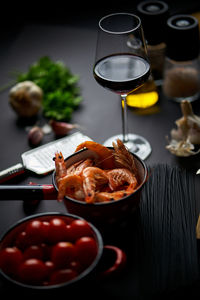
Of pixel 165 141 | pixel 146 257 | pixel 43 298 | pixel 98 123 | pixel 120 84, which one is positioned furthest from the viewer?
pixel 98 123

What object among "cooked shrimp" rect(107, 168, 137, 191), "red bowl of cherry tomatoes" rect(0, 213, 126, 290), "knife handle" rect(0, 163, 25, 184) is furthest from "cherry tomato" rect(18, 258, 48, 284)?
"knife handle" rect(0, 163, 25, 184)

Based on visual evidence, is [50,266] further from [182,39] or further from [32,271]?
[182,39]

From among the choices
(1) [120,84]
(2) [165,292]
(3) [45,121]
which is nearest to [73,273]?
(2) [165,292]

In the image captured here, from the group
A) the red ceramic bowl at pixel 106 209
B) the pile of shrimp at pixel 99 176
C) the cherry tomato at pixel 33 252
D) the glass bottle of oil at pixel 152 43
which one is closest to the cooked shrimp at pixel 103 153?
the pile of shrimp at pixel 99 176

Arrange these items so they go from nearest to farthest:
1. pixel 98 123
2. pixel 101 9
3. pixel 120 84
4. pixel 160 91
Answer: pixel 120 84, pixel 98 123, pixel 160 91, pixel 101 9

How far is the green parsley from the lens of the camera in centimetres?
155

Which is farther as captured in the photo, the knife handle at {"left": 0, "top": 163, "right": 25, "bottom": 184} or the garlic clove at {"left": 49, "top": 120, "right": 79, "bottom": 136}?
the garlic clove at {"left": 49, "top": 120, "right": 79, "bottom": 136}

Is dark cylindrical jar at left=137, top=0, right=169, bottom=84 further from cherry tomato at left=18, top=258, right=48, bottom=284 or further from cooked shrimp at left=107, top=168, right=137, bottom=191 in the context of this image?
cherry tomato at left=18, top=258, right=48, bottom=284

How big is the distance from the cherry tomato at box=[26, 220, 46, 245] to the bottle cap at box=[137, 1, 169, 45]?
83 cm

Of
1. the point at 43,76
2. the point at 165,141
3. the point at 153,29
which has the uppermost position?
the point at 153,29

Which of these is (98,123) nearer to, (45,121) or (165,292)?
(45,121)

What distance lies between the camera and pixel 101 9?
7.04 ft

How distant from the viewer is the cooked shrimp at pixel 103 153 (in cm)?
114

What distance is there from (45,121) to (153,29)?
1.49 ft
